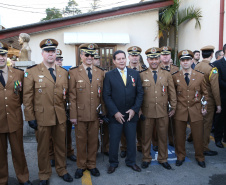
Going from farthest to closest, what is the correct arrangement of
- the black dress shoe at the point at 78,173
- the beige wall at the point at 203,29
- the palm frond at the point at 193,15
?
the palm frond at the point at 193,15
the beige wall at the point at 203,29
the black dress shoe at the point at 78,173

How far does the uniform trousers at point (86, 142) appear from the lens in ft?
11.6

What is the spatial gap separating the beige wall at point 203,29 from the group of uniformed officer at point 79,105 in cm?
A: 413

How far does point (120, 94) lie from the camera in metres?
3.53

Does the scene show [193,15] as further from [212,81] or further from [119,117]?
[119,117]

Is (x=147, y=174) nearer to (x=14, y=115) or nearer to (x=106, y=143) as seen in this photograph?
(x=106, y=143)

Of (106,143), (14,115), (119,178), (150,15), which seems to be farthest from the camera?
(150,15)

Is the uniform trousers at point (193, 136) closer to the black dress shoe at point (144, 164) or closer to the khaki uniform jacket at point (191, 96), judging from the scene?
the khaki uniform jacket at point (191, 96)

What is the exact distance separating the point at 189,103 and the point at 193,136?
0.63 metres

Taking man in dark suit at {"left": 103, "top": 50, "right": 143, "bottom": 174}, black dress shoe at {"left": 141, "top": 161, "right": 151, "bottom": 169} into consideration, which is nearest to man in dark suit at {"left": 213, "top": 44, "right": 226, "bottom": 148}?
black dress shoe at {"left": 141, "top": 161, "right": 151, "bottom": 169}

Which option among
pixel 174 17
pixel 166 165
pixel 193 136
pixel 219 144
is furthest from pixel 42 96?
pixel 174 17

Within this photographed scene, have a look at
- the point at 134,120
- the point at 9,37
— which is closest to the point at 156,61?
the point at 134,120

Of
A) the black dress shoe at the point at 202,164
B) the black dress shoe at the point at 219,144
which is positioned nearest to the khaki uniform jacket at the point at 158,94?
the black dress shoe at the point at 202,164

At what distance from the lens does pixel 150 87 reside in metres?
3.74

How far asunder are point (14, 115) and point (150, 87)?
89.9 inches
